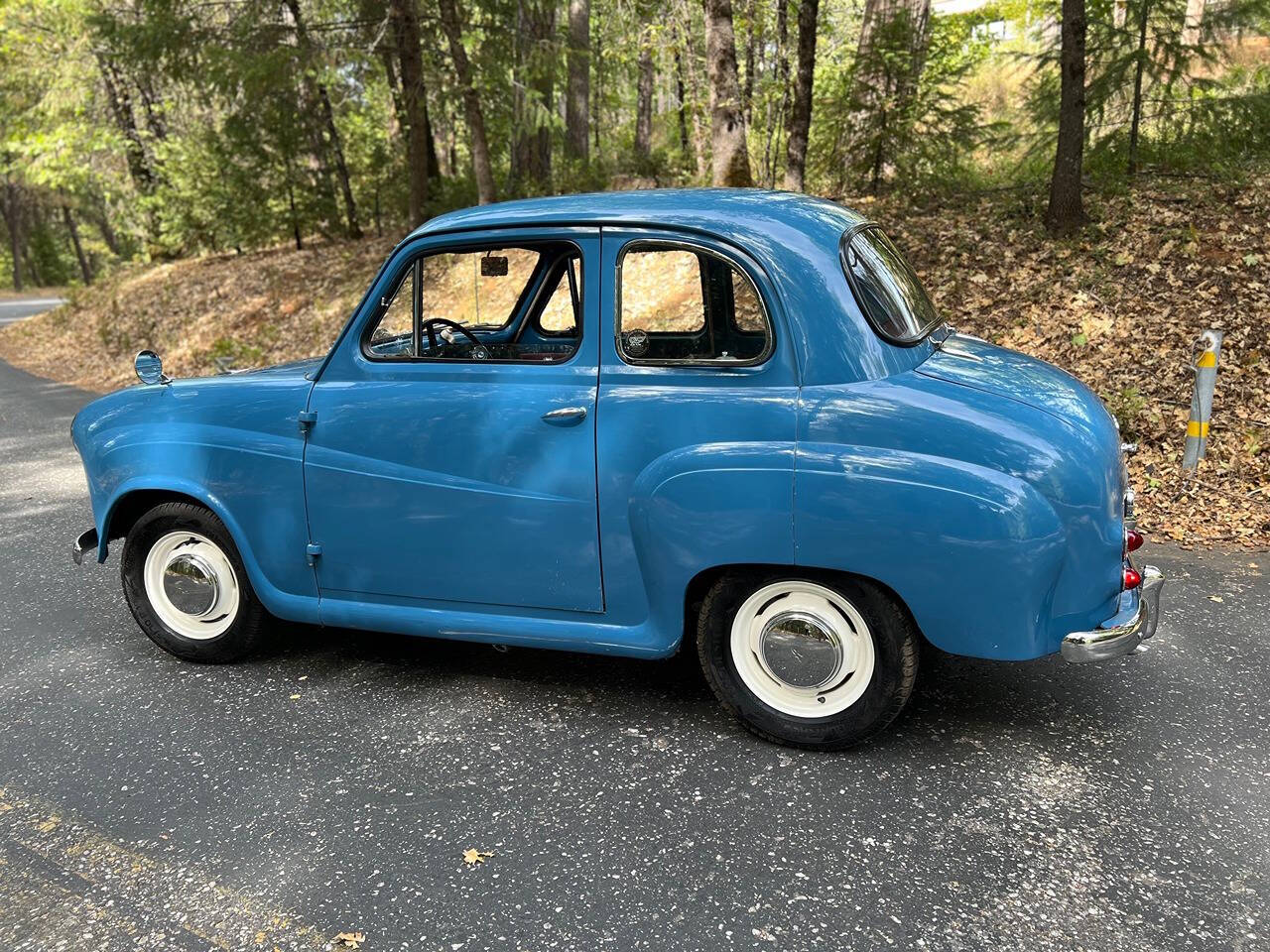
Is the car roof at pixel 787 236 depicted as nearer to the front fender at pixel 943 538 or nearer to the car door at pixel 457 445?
the car door at pixel 457 445

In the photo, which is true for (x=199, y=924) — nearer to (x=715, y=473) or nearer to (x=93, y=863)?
(x=93, y=863)

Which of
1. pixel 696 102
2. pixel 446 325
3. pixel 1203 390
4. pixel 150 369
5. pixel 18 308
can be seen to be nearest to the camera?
pixel 446 325

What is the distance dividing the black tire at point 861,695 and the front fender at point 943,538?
105 mm

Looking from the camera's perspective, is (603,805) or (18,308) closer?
Result: (603,805)

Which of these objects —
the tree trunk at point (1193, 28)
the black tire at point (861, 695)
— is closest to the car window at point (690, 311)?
the black tire at point (861, 695)

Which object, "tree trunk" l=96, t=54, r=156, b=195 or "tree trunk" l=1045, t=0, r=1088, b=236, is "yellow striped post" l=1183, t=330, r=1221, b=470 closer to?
"tree trunk" l=1045, t=0, r=1088, b=236

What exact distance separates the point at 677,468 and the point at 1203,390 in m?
4.31

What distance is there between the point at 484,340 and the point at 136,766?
2228 millimetres

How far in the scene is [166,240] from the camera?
1848 centimetres

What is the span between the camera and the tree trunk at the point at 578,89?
15.6 metres

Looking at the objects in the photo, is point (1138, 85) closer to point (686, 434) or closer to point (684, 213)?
point (684, 213)

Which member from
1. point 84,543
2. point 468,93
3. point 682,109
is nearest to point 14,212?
point 682,109

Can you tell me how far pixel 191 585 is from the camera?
412cm

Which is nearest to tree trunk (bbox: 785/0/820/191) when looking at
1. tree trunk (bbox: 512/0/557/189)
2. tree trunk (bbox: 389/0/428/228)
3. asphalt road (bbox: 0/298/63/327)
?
tree trunk (bbox: 512/0/557/189)
